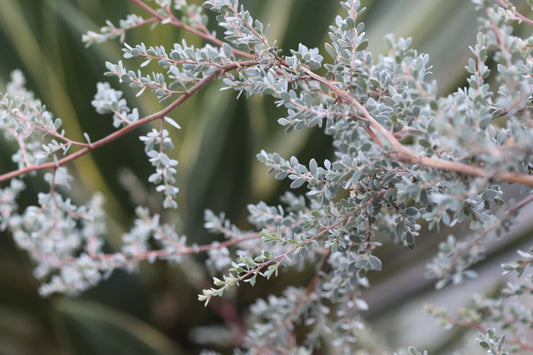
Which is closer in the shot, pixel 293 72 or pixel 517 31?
pixel 293 72

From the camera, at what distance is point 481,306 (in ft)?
1.75

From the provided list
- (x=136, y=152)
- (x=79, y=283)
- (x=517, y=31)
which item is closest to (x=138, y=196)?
(x=136, y=152)

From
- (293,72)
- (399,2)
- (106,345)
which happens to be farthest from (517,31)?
(106,345)

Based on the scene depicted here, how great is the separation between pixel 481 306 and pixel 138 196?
2.07ft

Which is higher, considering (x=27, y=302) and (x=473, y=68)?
(x=27, y=302)

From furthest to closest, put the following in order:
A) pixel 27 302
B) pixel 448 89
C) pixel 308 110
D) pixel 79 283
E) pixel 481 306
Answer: pixel 27 302, pixel 448 89, pixel 79 283, pixel 481 306, pixel 308 110

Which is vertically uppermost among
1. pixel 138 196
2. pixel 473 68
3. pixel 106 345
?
pixel 138 196

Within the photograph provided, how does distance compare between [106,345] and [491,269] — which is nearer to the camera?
[106,345]

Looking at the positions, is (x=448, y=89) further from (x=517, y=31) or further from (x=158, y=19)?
(x=158, y=19)

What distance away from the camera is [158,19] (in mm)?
483

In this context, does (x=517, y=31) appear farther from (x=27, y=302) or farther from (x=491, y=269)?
(x=27, y=302)

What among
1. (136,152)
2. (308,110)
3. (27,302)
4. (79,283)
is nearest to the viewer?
(308,110)

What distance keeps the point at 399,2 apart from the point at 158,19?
0.65 meters

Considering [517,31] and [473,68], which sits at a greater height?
[517,31]
